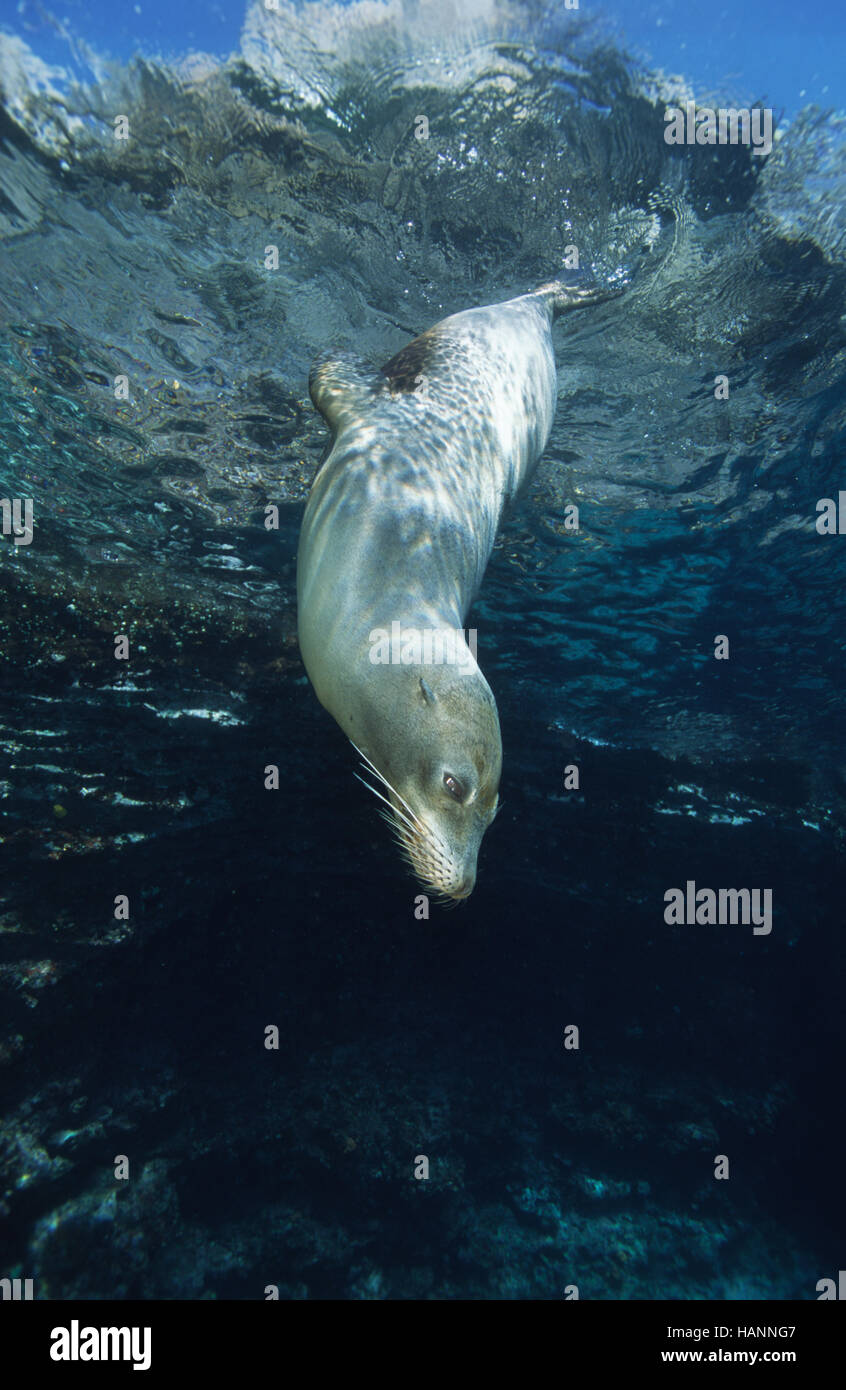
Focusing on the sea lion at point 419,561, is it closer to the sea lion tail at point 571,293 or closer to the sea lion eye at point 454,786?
the sea lion eye at point 454,786

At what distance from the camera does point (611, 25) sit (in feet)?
13.6

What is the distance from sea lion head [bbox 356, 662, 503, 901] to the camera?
2660 millimetres

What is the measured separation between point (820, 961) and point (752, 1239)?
5870mm

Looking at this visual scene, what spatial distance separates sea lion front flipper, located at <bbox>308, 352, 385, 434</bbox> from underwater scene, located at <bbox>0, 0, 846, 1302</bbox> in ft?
0.16

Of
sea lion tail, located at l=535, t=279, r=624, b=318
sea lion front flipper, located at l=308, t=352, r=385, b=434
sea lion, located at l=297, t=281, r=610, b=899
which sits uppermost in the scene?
sea lion tail, located at l=535, t=279, r=624, b=318

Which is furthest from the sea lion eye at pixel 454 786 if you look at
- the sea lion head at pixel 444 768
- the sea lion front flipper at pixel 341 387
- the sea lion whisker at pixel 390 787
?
the sea lion front flipper at pixel 341 387

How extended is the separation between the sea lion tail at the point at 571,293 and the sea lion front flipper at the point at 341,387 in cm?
229

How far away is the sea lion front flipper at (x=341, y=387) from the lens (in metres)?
4.15

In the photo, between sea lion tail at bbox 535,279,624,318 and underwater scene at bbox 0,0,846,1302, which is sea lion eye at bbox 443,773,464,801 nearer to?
underwater scene at bbox 0,0,846,1302

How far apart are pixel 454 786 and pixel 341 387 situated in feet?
10.3

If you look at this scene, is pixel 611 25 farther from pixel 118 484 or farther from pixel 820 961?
pixel 820 961

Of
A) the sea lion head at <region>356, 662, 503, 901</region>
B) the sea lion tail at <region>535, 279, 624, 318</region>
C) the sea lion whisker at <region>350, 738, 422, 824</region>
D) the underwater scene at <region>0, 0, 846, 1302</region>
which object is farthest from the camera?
the sea lion tail at <region>535, 279, 624, 318</region>

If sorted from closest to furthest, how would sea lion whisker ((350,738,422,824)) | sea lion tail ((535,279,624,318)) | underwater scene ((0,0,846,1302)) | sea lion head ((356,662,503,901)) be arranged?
sea lion head ((356,662,503,901))
sea lion whisker ((350,738,422,824))
underwater scene ((0,0,846,1302))
sea lion tail ((535,279,624,318))

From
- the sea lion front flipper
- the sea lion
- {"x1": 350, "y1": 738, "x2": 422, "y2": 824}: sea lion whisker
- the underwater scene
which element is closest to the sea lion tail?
the underwater scene
